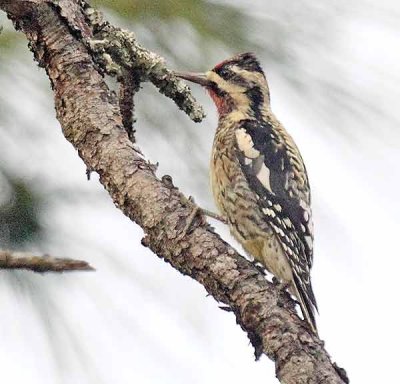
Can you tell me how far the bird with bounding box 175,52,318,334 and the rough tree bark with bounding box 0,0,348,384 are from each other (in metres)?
0.60

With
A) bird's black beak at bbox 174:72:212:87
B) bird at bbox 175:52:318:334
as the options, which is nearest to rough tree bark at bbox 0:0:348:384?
bird's black beak at bbox 174:72:212:87

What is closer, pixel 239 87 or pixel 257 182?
pixel 257 182

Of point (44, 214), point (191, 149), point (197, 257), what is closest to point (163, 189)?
point (197, 257)

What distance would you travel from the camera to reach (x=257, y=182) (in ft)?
8.61

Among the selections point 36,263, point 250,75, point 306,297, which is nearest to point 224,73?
point 250,75

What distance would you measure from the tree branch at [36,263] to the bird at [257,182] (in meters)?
1.43

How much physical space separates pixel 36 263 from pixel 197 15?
1337mm

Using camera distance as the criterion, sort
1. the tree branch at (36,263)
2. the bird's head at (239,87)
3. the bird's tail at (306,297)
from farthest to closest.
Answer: the bird's head at (239,87) → the bird's tail at (306,297) → the tree branch at (36,263)

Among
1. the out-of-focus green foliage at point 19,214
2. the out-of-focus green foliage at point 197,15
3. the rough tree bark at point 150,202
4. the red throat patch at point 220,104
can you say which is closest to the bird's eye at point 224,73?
the red throat patch at point 220,104

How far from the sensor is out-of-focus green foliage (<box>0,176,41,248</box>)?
1689mm

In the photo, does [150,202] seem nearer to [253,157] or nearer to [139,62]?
[139,62]

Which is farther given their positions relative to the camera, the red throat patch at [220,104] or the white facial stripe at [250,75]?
the red throat patch at [220,104]

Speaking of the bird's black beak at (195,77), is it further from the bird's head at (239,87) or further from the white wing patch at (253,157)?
the white wing patch at (253,157)

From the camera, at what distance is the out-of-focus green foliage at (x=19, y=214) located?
1.69m
